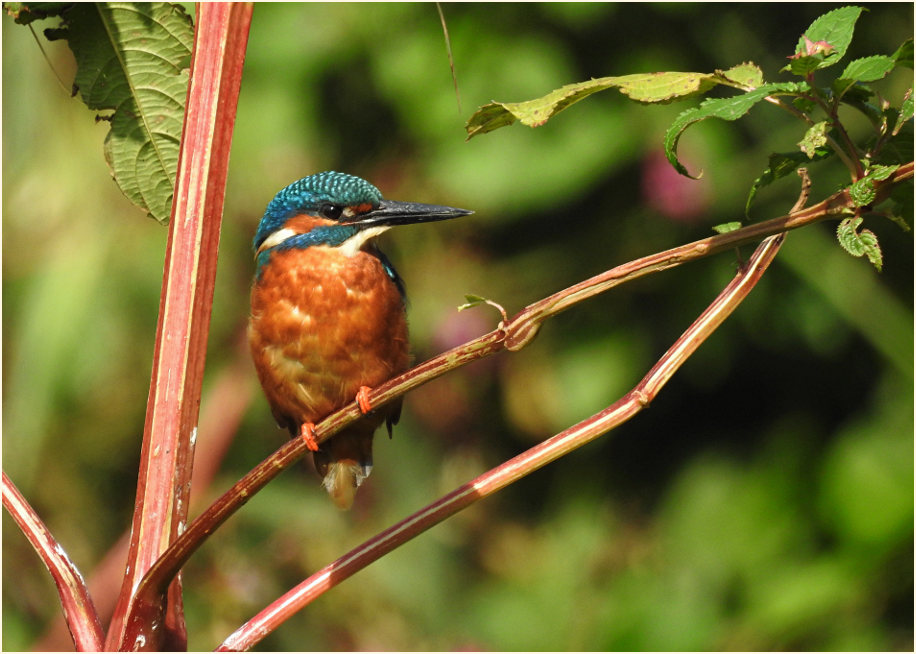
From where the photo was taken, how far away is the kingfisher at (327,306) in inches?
77.5

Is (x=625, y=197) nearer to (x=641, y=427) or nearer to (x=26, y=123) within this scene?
(x=641, y=427)

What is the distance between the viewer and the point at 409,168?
9.41 ft

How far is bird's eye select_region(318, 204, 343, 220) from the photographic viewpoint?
2.04m

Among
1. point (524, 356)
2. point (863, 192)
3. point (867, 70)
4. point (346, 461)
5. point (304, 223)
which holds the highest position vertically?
point (304, 223)

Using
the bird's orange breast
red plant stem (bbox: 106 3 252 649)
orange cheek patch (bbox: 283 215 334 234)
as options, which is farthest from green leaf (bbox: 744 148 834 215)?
orange cheek patch (bbox: 283 215 334 234)

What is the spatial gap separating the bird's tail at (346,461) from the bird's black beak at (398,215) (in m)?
0.47

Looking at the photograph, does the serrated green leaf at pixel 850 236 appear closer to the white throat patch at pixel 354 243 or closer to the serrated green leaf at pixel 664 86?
the serrated green leaf at pixel 664 86

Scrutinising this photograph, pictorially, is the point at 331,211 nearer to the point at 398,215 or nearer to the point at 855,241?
the point at 398,215

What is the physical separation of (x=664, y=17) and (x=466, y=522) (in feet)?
5.38

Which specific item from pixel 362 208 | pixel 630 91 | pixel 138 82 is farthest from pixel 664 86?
pixel 362 208

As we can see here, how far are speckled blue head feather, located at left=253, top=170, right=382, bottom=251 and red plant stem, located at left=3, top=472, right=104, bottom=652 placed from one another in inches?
44.8

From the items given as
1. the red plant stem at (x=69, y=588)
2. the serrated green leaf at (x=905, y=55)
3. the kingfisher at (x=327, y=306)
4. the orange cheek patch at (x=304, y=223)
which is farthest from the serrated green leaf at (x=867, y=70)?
the orange cheek patch at (x=304, y=223)

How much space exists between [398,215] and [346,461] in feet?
1.98

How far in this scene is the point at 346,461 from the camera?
220 cm
